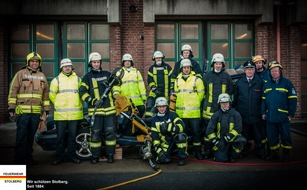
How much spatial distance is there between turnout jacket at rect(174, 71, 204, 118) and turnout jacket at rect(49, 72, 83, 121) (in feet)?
6.66

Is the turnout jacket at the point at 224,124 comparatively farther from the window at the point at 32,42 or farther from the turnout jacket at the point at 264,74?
the window at the point at 32,42

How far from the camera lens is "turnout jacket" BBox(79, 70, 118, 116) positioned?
18.7 feet

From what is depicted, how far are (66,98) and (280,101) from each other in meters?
4.18

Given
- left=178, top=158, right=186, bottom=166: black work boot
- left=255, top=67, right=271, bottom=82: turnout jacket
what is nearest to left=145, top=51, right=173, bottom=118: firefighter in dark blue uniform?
left=178, top=158, right=186, bottom=166: black work boot

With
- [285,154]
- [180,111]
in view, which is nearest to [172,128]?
[180,111]

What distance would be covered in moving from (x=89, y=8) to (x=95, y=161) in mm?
6077

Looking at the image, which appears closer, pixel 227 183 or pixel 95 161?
pixel 227 183

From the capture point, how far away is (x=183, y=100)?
19.8 ft

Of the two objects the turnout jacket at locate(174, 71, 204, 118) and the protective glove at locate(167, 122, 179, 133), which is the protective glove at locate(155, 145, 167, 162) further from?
the turnout jacket at locate(174, 71, 204, 118)

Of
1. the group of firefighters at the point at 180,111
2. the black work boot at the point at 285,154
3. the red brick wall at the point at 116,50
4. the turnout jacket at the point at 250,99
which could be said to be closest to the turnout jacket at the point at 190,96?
the group of firefighters at the point at 180,111

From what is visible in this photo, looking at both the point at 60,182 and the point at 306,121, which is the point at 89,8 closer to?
the point at 60,182

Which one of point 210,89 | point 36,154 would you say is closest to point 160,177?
point 210,89

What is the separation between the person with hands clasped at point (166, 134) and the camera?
555 centimetres

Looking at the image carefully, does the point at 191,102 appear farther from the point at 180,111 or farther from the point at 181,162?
the point at 181,162
